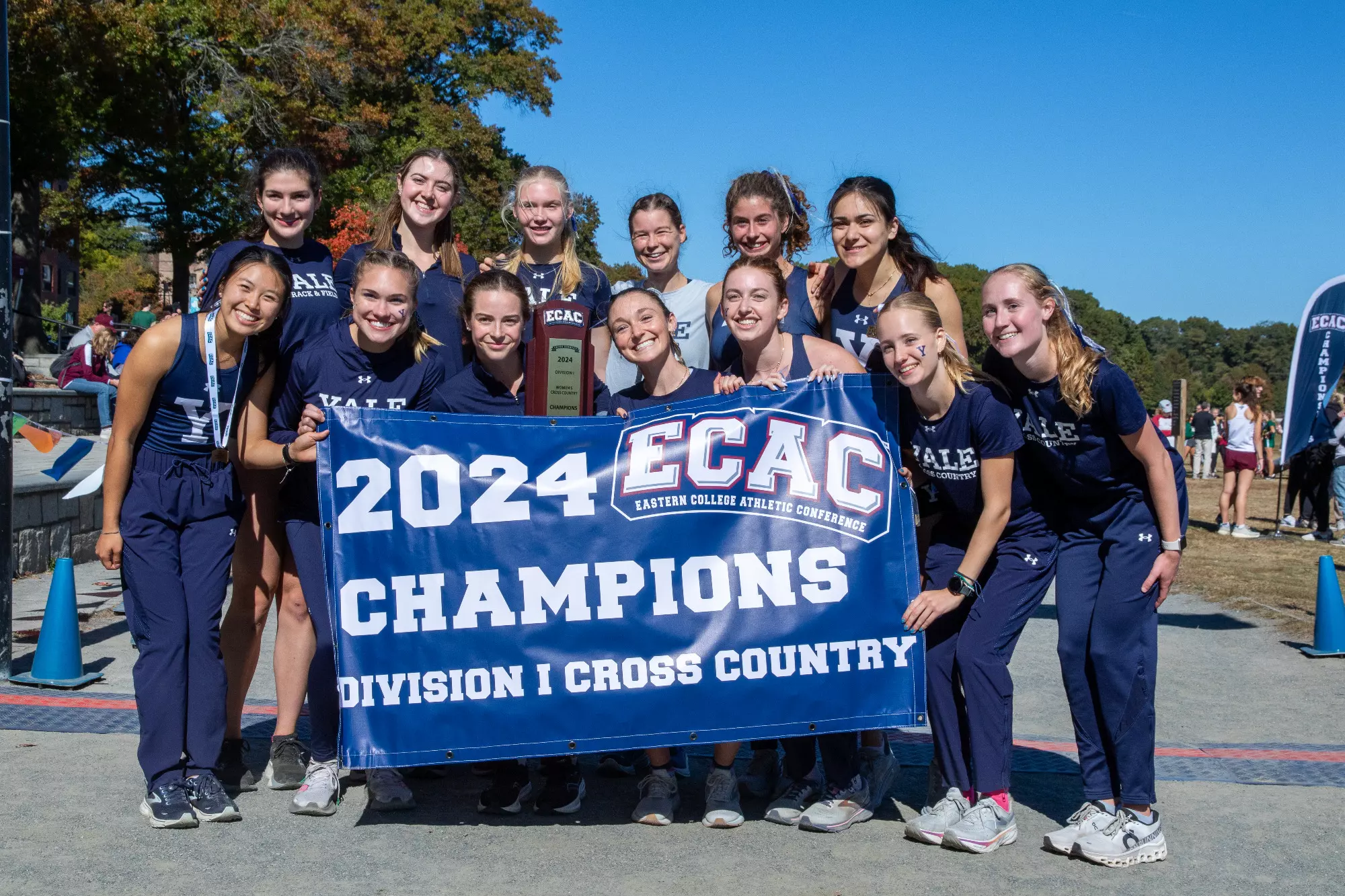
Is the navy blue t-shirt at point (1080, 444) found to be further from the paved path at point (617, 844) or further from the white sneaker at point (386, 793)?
the white sneaker at point (386, 793)

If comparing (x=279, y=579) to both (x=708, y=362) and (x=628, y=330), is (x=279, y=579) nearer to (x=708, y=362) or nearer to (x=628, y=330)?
(x=628, y=330)

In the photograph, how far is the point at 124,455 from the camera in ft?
14.6

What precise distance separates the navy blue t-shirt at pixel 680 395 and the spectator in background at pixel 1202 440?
2608 cm

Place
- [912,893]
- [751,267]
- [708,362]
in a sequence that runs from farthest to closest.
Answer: [708,362] < [751,267] < [912,893]

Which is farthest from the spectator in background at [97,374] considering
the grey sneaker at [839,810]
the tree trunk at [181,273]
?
the tree trunk at [181,273]

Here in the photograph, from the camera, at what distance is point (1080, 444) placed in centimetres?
429

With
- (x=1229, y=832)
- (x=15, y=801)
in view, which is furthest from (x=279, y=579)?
(x=1229, y=832)

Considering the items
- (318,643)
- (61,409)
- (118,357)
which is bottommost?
(318,643)

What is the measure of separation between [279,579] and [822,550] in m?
2.23

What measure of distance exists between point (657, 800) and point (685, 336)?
2.16 metres

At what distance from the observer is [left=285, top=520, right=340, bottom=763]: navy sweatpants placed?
465 cm

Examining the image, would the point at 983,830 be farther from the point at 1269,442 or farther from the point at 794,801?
the point at 1269,442

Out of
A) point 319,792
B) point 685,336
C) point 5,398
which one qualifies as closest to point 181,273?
point 5,398

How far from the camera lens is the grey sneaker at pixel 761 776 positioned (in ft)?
16.1
